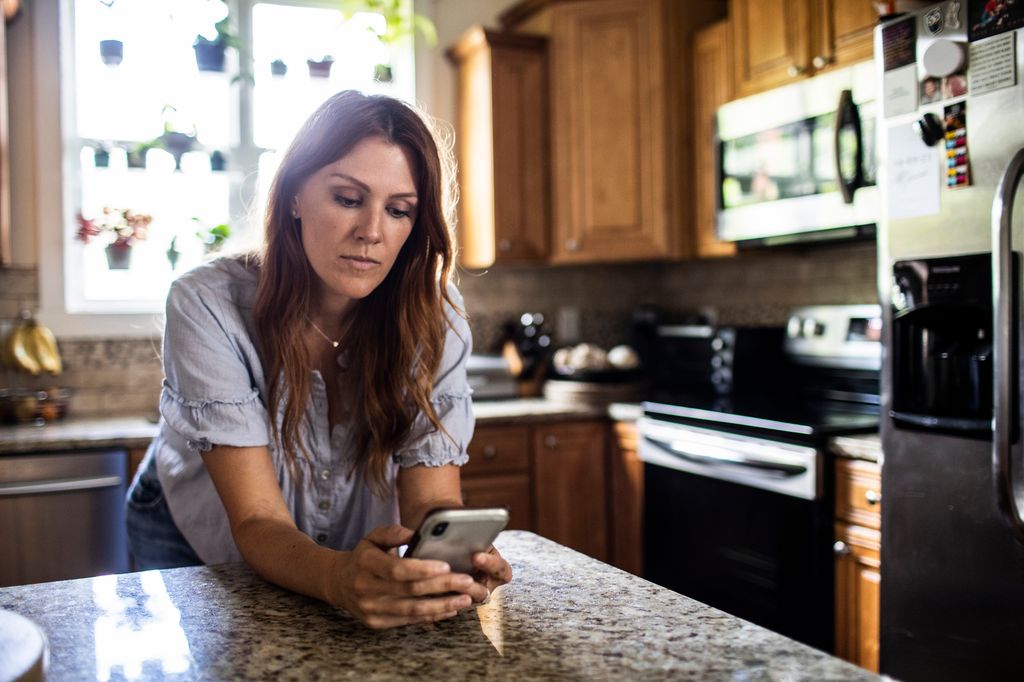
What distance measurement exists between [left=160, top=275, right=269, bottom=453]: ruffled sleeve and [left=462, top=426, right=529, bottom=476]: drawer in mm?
1931

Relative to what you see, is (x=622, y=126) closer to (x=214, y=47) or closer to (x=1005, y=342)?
(x=214, y=47)

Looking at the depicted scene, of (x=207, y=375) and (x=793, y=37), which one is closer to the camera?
(x=207, y=375)

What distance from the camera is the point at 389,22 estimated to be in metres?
3.75

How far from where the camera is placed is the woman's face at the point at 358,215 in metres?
1.29

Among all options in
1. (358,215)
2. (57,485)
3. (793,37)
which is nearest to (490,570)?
(358,215)

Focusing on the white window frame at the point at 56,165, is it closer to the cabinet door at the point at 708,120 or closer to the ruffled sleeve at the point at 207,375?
the cabinet door at the point at 708,120

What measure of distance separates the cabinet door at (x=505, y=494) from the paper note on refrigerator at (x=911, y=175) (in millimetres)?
1608

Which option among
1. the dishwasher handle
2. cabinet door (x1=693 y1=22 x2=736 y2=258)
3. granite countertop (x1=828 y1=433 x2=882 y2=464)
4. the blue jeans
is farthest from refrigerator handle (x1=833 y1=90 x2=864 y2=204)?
the dishwasher handle

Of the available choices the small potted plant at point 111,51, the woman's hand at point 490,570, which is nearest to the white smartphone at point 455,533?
the woman's hand at point 490,570

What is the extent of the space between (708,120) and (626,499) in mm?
1412

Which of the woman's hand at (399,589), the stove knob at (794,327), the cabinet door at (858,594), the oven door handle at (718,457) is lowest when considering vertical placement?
the cabinet door at (858,594)

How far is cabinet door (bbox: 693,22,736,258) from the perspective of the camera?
3404 millimetres

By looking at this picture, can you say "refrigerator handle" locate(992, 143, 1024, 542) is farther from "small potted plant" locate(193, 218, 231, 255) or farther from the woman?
"small potted plant" locate(193, 218, 231, 255)

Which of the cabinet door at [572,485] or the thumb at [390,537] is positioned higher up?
the thumb at [390,537]
